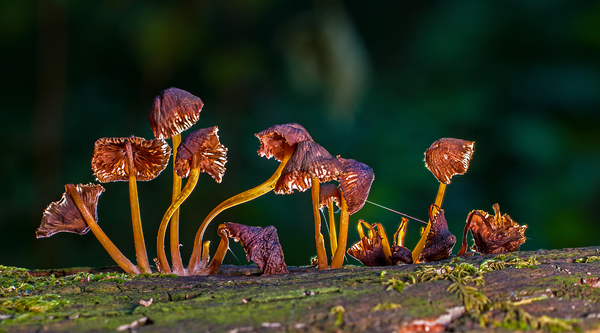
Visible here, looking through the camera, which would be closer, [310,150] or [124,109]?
[310,150]

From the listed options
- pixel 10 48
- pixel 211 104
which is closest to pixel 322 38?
pixel 211 104

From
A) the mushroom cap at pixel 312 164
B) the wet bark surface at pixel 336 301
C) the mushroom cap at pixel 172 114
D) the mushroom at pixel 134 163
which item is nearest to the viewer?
the wet bark surface at pixel 336 301

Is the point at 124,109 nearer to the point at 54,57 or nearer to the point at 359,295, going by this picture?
the point at 54,57

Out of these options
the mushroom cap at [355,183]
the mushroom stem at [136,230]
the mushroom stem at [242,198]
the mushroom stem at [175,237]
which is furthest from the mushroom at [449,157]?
the mushroom stem at [136,230]

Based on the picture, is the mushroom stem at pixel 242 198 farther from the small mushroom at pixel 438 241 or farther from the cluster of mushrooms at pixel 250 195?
the small mushroom at pixel 438 241

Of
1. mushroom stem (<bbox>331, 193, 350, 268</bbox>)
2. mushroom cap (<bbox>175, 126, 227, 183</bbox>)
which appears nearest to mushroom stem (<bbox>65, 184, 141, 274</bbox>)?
mushroom cap (<bbox>175, 126, 227, 183</bbox>)

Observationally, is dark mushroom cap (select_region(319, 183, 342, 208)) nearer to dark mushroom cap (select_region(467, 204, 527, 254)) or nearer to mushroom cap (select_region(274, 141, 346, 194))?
mushroom cap (select_region(274, 141, 346, 194))

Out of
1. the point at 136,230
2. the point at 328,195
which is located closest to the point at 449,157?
the point at 328,195
